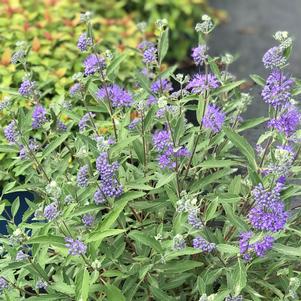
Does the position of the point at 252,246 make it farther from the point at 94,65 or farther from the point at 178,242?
the point at 94,65

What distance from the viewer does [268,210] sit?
1690 mm

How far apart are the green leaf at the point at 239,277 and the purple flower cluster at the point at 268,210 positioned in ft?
0.58

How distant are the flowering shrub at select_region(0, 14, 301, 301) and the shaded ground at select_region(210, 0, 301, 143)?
115 inches

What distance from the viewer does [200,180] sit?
2117mm

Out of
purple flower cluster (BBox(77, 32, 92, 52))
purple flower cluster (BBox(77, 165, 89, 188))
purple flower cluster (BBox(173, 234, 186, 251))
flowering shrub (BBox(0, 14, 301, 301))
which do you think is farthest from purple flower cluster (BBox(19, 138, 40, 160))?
purple flower cluster (BBox(173, 234, 186, 251))

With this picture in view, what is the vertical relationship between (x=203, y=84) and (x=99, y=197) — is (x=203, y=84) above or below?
above

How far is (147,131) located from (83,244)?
59 cm

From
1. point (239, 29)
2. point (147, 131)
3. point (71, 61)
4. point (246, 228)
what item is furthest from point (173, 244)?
point (239, 29)

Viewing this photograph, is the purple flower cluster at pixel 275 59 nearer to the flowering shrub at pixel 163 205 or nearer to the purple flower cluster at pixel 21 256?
the flowering shrub at pixel 163 205

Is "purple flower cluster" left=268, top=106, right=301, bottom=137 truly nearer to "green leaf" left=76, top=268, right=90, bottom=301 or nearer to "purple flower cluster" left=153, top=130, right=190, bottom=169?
"purple flower cluster" left=153, top=130, right=190, bottom=169

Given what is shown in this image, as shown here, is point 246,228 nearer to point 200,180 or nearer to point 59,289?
point 200,180

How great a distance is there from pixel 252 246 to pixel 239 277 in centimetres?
10

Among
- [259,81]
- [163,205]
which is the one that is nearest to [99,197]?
[163,205]

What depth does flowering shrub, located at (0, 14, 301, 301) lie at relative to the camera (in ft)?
5.85
